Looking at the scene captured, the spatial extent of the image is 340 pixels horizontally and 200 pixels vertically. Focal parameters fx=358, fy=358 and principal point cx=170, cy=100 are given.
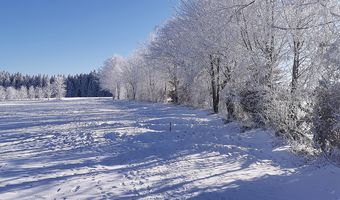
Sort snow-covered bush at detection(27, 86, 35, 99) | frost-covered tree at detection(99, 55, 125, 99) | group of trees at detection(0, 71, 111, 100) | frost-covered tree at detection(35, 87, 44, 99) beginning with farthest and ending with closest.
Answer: group of trees at detection(0, 71, 111, 100) < snow-covered bush at detection(27, 86, 35, 99) < frost-covered tree at detection(35, 87, 44, 99) < frost-covered tree at detection(99, 55, 125, 99)

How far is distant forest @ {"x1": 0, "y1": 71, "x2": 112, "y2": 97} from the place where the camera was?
483ft

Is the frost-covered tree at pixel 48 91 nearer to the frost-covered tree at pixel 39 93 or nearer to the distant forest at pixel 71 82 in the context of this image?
the frost-covered tree at pixel 39 93

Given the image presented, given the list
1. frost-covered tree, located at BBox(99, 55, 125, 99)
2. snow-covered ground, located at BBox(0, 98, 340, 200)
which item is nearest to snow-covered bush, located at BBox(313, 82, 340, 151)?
snow-covered ground, located at BBox(0, 98, 340, 200)

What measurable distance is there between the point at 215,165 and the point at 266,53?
8.21 meters

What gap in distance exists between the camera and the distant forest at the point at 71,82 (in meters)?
147

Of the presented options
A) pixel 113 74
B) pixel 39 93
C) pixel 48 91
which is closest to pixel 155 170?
pixel 113 74

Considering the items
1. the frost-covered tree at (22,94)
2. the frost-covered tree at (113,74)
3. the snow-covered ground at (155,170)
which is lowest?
the snow-covered ground at (155,170)

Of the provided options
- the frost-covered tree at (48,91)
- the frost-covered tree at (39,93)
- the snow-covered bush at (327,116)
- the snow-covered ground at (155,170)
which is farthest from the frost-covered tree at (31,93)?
the snow-covered bush at (327,116)

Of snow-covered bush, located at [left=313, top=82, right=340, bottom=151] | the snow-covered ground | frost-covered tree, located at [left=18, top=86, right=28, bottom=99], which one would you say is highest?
frost-covered tree, located at [left=18, top=86, right=28, bottom=99]

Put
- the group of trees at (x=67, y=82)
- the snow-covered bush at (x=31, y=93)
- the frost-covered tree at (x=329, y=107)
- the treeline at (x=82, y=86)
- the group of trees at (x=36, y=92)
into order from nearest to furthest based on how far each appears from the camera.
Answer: the frost-covered tree at (x=329, y=107) → the group of trees at (x=36, y=92) → the snow-covered bush at (x=31, y=93) → the group of trees at (x=67, y=82) → the treeline at (x=82, y=86)

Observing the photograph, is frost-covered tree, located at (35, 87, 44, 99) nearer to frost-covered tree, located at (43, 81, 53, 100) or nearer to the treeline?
frost-covered tree, located at (43, 81, 53, 100)

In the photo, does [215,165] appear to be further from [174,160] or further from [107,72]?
[107,72]

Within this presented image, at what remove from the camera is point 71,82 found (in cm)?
15712

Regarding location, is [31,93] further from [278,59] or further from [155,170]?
[155,170]
